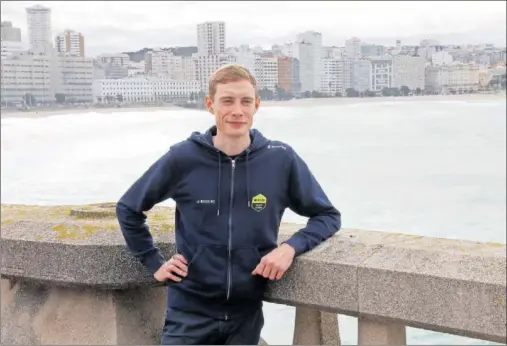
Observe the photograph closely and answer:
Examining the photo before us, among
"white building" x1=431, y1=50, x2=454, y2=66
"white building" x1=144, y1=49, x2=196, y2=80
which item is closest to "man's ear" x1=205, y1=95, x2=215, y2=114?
"white building" x1=144, y1=49, x2=196, y2=80

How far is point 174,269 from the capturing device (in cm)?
264

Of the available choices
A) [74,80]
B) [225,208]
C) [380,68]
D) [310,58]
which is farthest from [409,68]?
[225,208]

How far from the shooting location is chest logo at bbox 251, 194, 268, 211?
102 inches

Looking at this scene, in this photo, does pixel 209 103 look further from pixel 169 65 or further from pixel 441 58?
pixel 441 58

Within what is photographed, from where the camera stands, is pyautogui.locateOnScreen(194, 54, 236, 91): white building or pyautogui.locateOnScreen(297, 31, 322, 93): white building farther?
→ pyautogui.locateOnScreen(297, 31, 322, 93): white building

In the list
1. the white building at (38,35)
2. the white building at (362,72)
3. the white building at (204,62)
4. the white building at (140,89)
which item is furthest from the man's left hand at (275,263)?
the white building at (38,35)

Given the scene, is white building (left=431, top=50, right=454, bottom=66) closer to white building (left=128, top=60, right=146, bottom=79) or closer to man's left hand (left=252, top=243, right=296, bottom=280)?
white building (left=128, top=60, right=146, bottom=79)

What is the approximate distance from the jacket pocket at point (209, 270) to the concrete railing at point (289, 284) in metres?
0.21

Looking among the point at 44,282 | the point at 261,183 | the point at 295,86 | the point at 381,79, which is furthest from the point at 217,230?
the point at 381,79

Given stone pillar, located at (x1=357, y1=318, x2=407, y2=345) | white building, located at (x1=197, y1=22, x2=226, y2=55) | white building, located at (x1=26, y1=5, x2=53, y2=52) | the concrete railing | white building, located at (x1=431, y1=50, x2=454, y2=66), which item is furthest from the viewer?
white building, located at (x1=431, y1=50, x2=454, y2=66)

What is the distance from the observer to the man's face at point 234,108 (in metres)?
2.62

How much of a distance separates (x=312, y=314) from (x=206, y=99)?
0.88 meters

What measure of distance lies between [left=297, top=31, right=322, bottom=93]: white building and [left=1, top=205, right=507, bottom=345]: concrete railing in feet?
16.2

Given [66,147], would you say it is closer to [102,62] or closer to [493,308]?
[102,62]
